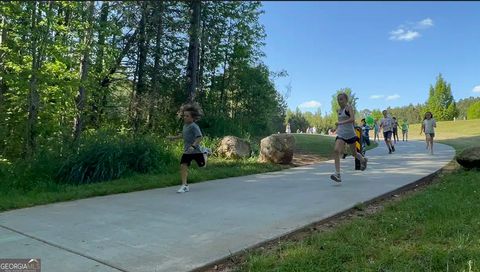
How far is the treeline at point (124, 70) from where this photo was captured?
35.7 feet

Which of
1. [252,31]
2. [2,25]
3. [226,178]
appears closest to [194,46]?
[252,31]

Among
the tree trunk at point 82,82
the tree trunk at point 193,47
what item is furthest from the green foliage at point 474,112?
the tree trunk at point 82,82

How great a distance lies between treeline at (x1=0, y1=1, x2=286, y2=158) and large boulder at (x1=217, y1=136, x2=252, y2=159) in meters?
3.22

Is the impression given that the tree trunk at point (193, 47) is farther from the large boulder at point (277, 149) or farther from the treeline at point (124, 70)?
the large boulder at point (277, 149)

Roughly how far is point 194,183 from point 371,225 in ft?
15.4

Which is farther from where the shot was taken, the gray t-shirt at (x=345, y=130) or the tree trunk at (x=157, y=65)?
the tree trunk at (x=157, y=65)

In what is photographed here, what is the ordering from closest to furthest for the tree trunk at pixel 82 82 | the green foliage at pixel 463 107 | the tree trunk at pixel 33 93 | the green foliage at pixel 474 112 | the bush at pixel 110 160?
the bush at pixel 110 160, the tree trunk at pixel 33 93, the tree trunk at pixel 82 82, the green foliage at pixel 474 112, the green foliage at pixel 463 107

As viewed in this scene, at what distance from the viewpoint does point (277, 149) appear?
1223 centimetres

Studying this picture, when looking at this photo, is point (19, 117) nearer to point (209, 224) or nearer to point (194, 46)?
point (194, 46)

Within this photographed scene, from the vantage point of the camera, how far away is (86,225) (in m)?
5.28

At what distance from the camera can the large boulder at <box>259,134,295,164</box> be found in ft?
40.1

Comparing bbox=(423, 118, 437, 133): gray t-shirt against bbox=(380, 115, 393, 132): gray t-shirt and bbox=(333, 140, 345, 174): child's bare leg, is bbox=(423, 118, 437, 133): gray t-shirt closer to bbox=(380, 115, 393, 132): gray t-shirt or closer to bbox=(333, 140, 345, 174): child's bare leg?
bbox=(380, 115, 393, 132): gray t-shirt

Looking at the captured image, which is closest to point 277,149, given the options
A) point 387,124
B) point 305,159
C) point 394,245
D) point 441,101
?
point 305,159

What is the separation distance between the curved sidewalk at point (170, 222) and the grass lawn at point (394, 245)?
1.73ft
